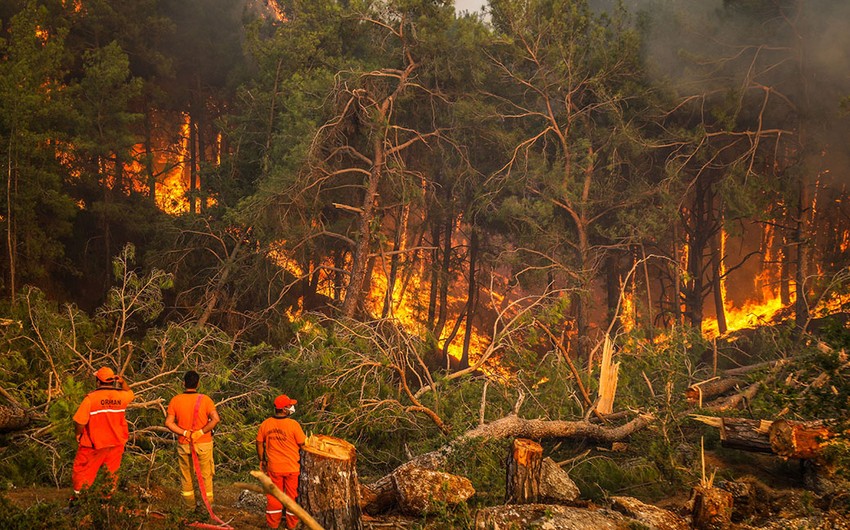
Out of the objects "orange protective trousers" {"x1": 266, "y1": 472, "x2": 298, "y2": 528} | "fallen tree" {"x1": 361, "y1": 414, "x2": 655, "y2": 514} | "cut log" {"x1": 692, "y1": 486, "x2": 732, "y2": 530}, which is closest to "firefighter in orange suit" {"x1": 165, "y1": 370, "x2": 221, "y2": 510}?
"orange protective trousers" {"x1": 266, "y1": 472, "x2": 298, "y2": 528}

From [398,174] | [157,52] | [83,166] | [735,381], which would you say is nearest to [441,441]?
[735,381]

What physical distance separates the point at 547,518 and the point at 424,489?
1280mm

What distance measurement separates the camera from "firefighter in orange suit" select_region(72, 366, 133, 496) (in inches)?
257

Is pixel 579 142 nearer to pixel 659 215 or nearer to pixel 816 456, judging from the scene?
pixel 659 215

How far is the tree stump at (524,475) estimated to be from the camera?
6.83m

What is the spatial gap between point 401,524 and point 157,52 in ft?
76.2

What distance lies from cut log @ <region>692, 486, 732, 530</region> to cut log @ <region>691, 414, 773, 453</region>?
184 cm

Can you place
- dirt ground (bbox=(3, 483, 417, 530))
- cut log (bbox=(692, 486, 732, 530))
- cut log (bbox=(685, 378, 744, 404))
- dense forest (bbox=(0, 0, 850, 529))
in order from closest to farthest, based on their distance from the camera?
1. dirt ground (bbox=(3, 483, 417, 530))
2. cut log (bbox=(692, 486, 732, 530))
3. cut log (bbox=(685, 378, 744, 404))
4. dense forest (bbox=(0, 0, 850, 529))

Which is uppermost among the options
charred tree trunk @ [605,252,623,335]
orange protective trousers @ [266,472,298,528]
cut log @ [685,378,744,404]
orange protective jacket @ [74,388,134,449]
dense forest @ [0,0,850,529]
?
dense forest @ [0,0,850,529]

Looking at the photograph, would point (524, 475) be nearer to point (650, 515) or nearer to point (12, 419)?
point (650, 515)

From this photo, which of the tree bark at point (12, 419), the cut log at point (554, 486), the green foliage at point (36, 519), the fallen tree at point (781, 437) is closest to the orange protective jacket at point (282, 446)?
the green foliage at point (36, 519)

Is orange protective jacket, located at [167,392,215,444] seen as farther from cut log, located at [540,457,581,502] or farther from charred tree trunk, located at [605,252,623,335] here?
charred tree trunk, located at [605,252,623,335]

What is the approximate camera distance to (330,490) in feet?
19.8

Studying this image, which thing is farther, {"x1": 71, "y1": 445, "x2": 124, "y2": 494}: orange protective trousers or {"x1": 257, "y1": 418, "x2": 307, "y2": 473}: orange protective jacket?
{"x1": 71, "y1": 445, "x2": 124, "y2": 494}: orange protective trousers
